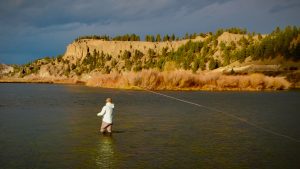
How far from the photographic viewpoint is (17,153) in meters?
16.1

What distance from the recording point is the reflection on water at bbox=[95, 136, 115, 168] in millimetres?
14516

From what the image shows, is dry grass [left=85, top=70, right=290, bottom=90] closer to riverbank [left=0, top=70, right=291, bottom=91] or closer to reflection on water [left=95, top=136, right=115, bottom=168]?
riverbank [left=0, top=70, right=291, bottom=91]

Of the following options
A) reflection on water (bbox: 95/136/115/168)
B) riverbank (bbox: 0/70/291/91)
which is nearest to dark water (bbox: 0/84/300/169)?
reflection on water (bbox: 95/136/115/168)

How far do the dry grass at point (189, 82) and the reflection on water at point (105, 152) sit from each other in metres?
55.1

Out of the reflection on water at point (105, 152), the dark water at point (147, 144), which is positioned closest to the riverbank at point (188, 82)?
the dark water at point (147, 144)

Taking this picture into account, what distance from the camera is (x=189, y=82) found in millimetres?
78125

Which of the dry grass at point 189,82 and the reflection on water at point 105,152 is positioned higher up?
the dry grass at point 189,82

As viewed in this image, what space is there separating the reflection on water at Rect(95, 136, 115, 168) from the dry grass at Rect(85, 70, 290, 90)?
55.1 m

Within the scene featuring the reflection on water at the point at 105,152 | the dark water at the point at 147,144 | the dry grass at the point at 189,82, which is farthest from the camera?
the dry grass at the point at 189,82

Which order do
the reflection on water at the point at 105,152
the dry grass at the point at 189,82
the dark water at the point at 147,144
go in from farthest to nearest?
the dry grass at the point at 189,82 < the dark water at the point at 147,144 < the reflection on water at the point at 105,152

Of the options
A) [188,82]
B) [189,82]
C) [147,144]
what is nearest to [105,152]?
[147,144]

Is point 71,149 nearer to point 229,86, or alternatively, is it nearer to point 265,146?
point 265,146

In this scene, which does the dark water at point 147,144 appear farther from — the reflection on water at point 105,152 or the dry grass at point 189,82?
the dry grass at point 189,82

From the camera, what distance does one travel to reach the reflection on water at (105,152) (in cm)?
1452
